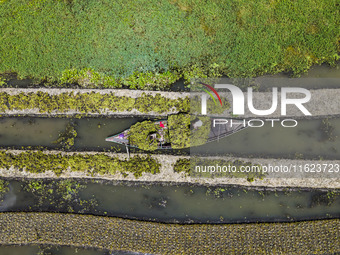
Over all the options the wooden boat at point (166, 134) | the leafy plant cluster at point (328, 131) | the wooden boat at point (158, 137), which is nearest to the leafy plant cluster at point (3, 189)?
the wooden boat at point (158, 137)

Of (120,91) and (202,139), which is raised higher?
(120,91)

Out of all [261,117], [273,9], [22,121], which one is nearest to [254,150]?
[261,117]

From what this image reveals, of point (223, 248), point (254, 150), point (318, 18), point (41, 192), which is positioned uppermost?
point (318, 18)

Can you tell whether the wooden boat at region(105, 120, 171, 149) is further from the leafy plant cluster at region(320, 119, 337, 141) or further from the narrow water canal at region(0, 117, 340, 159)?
the leafy plant cluster at region(320, 119, 337, 141)

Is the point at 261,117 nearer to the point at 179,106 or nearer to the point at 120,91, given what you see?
the point at 179,106

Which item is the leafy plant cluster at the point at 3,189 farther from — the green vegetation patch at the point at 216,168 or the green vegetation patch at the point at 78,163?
the green vegetation patch at the point at 216,168

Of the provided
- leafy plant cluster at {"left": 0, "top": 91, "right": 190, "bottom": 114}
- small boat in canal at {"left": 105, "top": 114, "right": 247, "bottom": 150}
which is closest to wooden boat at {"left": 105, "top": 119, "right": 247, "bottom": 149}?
small boat in canal at {"left": 105, "top": 114, "right": 247, "bottom": 150}

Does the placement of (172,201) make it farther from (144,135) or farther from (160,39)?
(160,39)
